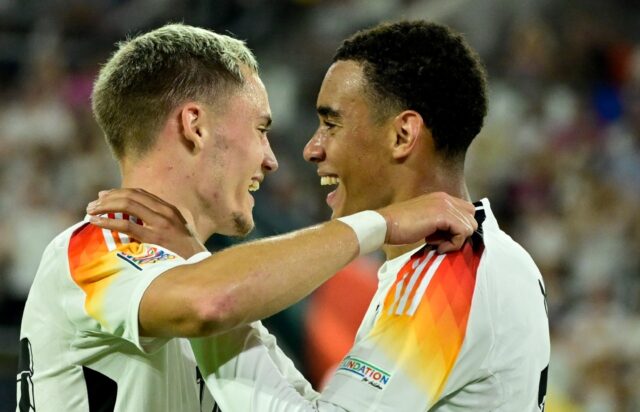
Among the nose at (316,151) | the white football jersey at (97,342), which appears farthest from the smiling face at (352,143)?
the white football jersey at (97,342)

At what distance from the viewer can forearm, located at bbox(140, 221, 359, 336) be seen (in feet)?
9.52

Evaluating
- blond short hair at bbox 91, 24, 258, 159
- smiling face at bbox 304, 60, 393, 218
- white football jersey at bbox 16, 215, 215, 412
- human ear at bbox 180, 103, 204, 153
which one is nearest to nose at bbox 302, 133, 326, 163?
Result: smiling face at bbox 304, 60, 393, 218

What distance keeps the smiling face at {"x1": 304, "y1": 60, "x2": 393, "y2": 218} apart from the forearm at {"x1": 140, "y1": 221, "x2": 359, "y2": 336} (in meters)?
0.82

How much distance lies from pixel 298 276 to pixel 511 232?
681cm

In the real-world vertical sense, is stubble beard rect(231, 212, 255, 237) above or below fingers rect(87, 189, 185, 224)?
above

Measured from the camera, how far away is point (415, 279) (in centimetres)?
340

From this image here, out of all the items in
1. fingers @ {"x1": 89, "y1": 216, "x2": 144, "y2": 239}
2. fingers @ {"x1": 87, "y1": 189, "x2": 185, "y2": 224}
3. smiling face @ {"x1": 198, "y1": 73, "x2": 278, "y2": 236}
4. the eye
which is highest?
the eye

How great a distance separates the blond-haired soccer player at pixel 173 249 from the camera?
2.98 meters

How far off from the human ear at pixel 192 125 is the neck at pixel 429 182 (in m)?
0.74

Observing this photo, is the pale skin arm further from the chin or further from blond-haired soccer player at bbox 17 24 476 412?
the chin

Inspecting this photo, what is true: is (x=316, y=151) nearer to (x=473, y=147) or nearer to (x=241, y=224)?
(x=241, y=224)

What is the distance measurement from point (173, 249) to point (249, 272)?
1.58 ft

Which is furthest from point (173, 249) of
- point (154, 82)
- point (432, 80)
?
point (432, 80)

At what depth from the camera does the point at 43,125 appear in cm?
1035
